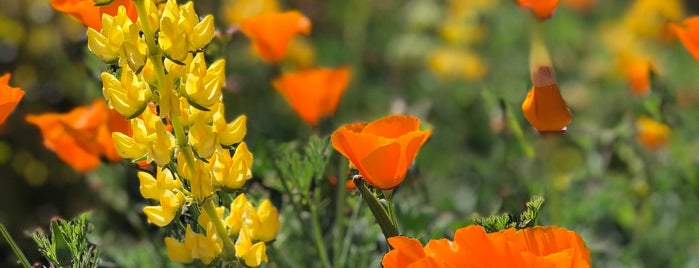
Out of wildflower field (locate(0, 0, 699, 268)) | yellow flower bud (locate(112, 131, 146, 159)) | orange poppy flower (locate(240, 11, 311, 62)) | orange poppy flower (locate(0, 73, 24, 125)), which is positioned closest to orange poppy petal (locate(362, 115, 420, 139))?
wildflower field (locate(0, 0, 699, 268))

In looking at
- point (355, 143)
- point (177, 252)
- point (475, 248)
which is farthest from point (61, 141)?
point (475, 248)

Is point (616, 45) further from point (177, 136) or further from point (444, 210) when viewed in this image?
point (177, 136)

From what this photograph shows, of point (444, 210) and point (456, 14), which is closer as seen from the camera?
point (444, 210)

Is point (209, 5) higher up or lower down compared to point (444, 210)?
higher up

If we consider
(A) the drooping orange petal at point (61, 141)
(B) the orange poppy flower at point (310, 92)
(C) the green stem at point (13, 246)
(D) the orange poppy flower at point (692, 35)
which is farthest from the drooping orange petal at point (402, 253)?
(B) the orange poppy flower at point (310, 92)

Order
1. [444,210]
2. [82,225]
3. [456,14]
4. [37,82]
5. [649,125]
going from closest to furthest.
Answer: [82,225] → [444,210] → [649,125] → [37,82] → [456,14]

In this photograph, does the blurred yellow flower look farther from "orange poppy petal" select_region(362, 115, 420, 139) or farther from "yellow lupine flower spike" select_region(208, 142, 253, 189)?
"yellow lupine flower spike" select_region(208, 142, 253, 189)

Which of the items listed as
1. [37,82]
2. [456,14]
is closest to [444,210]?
[37,82]
